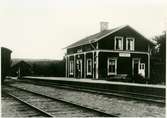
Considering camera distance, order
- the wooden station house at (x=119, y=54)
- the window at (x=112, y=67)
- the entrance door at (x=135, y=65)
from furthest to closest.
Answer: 1. the entrance door at (x=135, y=65)
2. the window at (x=112, y=67)
3. the wooden station house at (x=119, y=54)

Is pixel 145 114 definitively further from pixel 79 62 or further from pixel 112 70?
pixel 79 62

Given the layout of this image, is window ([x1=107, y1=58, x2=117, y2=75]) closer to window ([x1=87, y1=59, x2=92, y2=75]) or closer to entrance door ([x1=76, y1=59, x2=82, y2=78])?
window ([x1=87, y1=59, x2=92, y2=75])

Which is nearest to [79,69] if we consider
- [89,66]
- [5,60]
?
[89,66]

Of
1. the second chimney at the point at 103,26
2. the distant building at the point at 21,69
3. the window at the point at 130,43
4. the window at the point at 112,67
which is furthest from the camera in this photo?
the distant building at the point at 21,69

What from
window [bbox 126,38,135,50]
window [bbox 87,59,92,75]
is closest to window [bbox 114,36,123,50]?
window [bbox 126,38,135,50]

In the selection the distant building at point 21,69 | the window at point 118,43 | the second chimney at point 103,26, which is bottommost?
the distant building at point 21,69

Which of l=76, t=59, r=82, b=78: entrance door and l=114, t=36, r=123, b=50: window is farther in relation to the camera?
l=76, t=59, r=82, b=78: entrance door

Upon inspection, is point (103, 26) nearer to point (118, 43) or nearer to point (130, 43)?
point (118, 43)

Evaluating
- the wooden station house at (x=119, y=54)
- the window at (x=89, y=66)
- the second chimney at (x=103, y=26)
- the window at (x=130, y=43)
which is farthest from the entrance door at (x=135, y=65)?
the second chimney at (x=103, y=26)

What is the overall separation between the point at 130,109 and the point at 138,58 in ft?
49.4

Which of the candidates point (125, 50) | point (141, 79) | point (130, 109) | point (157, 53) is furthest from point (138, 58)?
point (130, 109)

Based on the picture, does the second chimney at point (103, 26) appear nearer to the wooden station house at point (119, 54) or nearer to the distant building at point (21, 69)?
the wooden station house at point (119, 54)

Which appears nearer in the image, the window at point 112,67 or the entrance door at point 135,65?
the window at point 112,67

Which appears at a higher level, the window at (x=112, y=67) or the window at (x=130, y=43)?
the window at (x=130, y=43)
